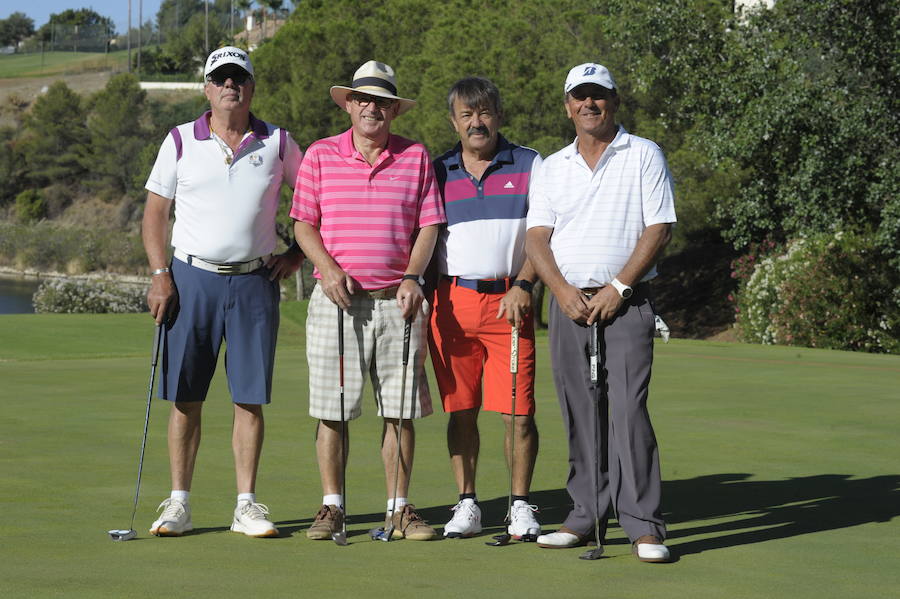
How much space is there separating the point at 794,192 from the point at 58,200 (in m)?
67.2

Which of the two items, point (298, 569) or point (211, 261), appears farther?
point (211, 261)

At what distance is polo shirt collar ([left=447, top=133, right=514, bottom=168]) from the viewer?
5589mm

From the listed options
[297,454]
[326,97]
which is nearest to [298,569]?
[297,454]

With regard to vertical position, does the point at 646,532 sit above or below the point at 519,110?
below

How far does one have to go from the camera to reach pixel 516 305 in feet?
17.6

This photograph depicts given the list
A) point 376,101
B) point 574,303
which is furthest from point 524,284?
point 376,101

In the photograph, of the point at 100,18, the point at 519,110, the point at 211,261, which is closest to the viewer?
the point at 211,261

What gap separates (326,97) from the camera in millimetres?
33469

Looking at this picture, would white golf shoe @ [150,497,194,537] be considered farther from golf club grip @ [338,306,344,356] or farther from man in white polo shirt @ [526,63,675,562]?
man in white polo shirt @ [526,63,675,562]

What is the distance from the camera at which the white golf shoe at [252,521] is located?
5125 mm

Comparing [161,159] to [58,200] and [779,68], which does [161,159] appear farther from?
[58,200]

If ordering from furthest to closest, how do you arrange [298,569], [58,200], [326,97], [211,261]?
[58,200], [326,97], [211,261], [298,569]

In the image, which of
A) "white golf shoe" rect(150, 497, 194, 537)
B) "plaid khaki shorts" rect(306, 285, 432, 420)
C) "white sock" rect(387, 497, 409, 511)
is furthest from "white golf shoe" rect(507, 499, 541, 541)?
"white golf shoe" rect(150, 497, 194, 537)

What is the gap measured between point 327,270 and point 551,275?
3.16ft
